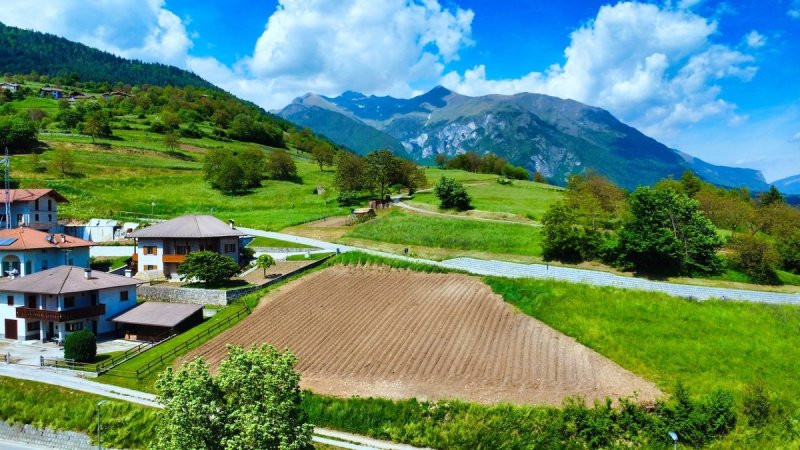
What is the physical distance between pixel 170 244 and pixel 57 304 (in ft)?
46.2

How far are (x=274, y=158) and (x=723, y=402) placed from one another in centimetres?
9655

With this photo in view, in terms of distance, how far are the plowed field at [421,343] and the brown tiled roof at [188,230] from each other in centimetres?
1238

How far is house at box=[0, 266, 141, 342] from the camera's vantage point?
136 ft

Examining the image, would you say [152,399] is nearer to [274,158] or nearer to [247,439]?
[247,439]

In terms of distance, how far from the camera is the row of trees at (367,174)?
8875 cm

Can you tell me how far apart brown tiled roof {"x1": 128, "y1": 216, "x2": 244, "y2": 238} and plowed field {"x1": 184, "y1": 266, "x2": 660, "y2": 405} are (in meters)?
12.4

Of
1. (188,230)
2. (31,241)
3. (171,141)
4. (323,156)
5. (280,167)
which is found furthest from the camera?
(323,156)

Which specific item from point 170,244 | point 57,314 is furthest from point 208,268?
point 57,314

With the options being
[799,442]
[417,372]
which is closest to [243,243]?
[417,372]

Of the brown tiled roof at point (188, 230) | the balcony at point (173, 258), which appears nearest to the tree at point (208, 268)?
the balcony at point (173, 258)

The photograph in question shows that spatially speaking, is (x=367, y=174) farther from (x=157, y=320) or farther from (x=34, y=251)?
(x=157, y=320)

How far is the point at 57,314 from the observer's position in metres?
40.7

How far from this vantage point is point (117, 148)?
114 metres

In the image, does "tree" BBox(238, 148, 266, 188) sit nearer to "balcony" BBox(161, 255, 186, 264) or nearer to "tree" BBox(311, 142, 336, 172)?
"tree" BBox(311, 142, 336, 172)
